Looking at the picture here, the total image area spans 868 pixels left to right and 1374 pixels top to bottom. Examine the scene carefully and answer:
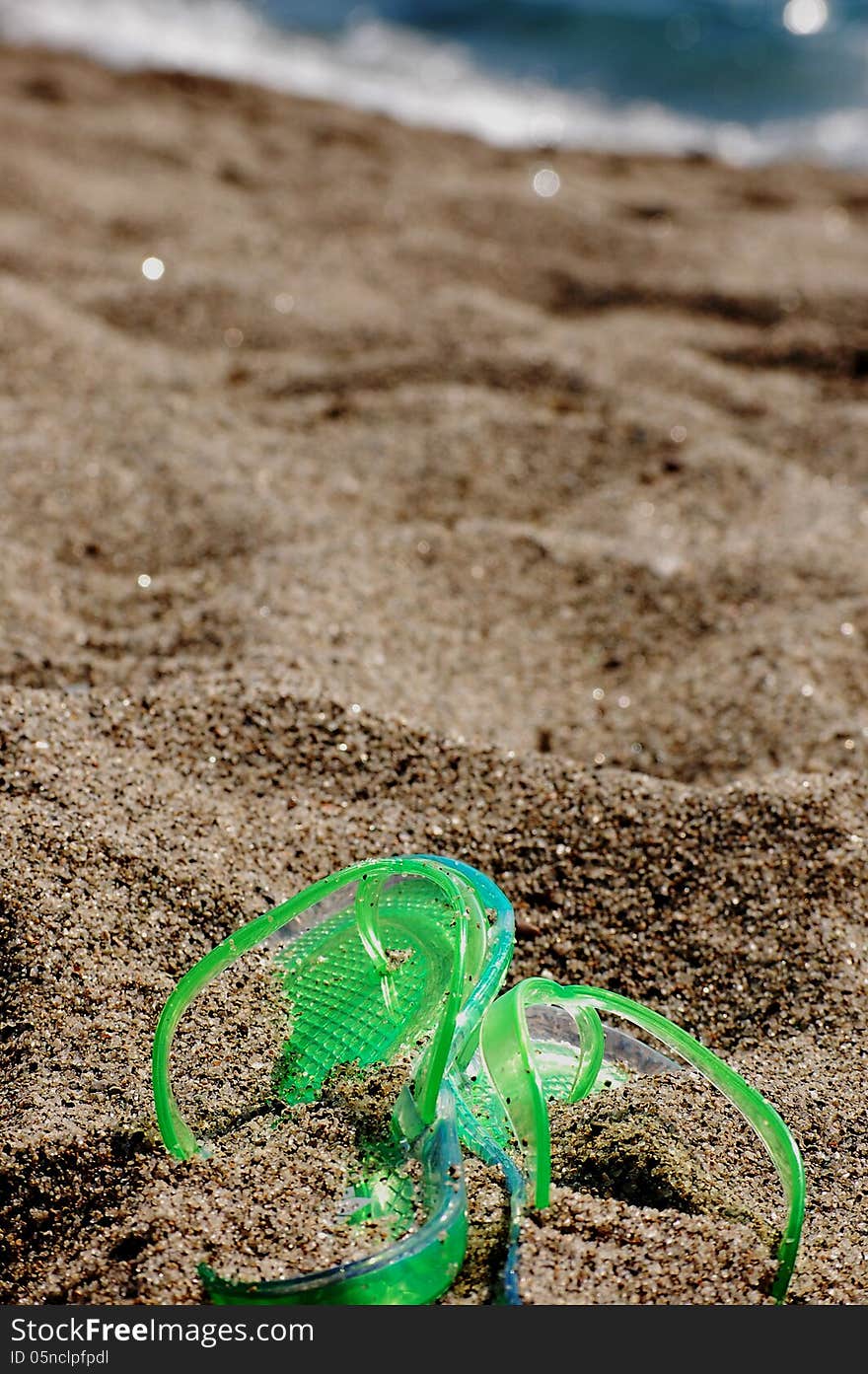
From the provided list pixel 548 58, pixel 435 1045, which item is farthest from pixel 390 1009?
pixel 548 58

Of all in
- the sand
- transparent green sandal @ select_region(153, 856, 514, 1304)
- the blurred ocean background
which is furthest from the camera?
the blurred ocean background

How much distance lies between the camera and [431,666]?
182 centimetres

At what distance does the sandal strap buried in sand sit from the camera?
3.24ft

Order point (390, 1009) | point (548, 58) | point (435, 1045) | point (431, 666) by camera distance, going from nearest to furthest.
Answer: point (435, 1045) → point (390, 1009) → point (431, 666) → point (548, 58)

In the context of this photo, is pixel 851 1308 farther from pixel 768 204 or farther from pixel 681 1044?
pixel 768 204

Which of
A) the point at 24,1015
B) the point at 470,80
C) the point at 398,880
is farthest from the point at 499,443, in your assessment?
the point at 470,80

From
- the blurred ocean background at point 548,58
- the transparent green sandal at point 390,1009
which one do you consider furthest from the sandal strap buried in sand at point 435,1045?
the blurred ocean background at point 548,58

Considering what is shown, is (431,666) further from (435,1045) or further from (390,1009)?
(435,1045)

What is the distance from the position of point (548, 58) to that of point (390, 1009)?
553cm

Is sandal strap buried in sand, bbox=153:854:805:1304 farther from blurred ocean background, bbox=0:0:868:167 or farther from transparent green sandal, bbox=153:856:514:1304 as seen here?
blurred ocean background, bbox=0:0:868:167

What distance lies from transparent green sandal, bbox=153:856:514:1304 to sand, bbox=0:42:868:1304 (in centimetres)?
6

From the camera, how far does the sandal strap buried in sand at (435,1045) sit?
3.24 ft

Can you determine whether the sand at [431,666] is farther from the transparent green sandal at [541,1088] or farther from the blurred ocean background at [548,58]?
the blurred ocean background at [548,58]

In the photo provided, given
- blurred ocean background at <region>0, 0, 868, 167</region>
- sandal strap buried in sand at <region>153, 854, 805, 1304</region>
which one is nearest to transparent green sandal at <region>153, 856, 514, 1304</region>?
sandal strap buried in sand at <region>153, 854, 805, 1304</region>
